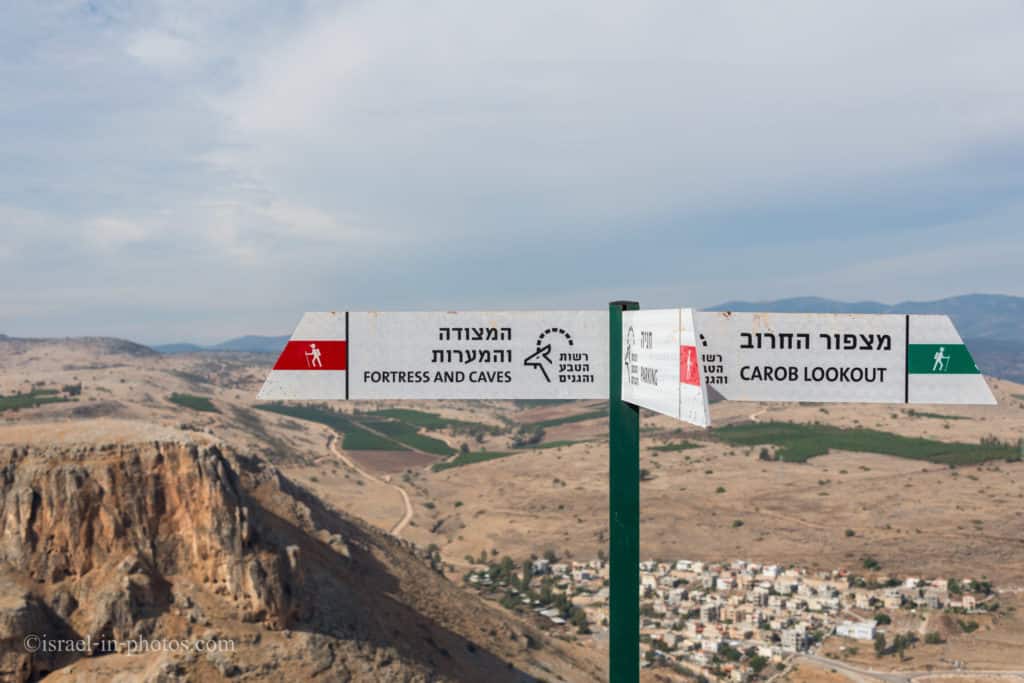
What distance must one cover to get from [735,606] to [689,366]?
41079mm

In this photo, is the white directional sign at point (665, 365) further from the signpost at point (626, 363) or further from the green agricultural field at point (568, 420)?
the green agricultural field at point (568, 420)

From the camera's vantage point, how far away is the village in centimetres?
3316

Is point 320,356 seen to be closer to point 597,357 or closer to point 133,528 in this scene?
point 597,357

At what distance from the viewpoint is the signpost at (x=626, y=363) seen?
141 inches

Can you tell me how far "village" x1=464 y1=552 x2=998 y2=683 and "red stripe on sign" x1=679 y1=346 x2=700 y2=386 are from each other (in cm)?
3088

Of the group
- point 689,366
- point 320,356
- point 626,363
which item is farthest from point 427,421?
point 689,366

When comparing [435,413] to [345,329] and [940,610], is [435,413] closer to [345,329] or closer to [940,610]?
[940,610]

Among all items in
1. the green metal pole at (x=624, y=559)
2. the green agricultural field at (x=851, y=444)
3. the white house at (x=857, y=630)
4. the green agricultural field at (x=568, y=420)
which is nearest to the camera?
the green metal pole at (x=624, y=559)

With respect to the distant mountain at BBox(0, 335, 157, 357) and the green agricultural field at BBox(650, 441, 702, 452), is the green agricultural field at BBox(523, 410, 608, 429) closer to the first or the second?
the green agricultural field at BBox(650, 441, 702, 452)

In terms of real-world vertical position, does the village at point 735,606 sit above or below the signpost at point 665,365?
below

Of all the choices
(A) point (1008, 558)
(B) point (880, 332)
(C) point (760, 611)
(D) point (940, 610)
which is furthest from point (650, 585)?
(B) point (880, 332)

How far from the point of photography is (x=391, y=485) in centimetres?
6938

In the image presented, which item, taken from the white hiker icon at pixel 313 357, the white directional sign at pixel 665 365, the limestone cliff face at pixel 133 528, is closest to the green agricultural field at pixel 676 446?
the limestone cliff face at pixel 133 528

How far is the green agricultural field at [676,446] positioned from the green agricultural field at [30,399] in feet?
208
